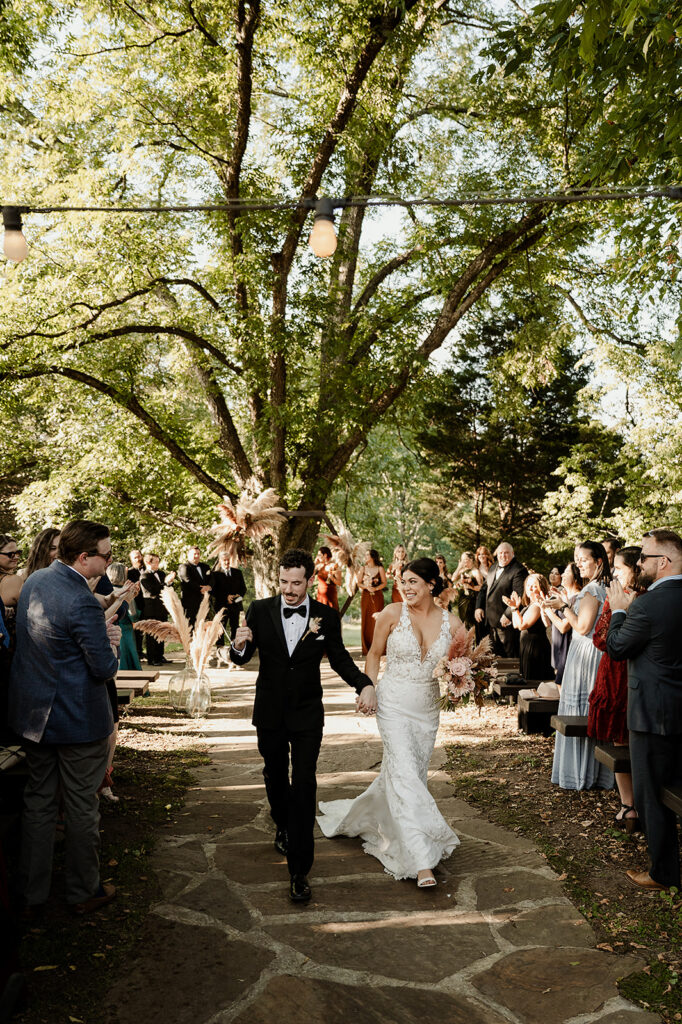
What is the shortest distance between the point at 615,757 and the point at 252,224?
37.3ft

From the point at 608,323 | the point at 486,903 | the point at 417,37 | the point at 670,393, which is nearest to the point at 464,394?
the point at 608,323

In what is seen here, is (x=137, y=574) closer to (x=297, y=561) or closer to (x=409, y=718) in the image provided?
(x=409, y=718)

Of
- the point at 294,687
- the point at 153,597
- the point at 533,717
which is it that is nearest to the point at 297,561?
the point at 294,687

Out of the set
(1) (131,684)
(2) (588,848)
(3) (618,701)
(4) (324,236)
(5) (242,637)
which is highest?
(4) (324,236)

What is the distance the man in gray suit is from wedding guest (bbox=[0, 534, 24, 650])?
1344mm

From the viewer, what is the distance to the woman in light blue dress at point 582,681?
7.15m

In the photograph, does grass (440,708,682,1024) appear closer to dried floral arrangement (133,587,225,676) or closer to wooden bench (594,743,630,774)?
wooden bench (594,743,630,774)

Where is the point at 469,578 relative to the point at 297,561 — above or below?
above

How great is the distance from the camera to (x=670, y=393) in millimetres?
15000

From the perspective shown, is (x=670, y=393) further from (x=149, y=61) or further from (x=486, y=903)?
(x=486, y=903)

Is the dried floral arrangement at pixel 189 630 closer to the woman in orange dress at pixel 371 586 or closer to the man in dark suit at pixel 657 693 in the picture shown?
the woman in orange dress at pixel 371 586

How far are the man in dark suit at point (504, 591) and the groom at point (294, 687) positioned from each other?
609cm

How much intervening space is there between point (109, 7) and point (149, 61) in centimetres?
99

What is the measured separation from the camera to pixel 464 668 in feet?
18.3
